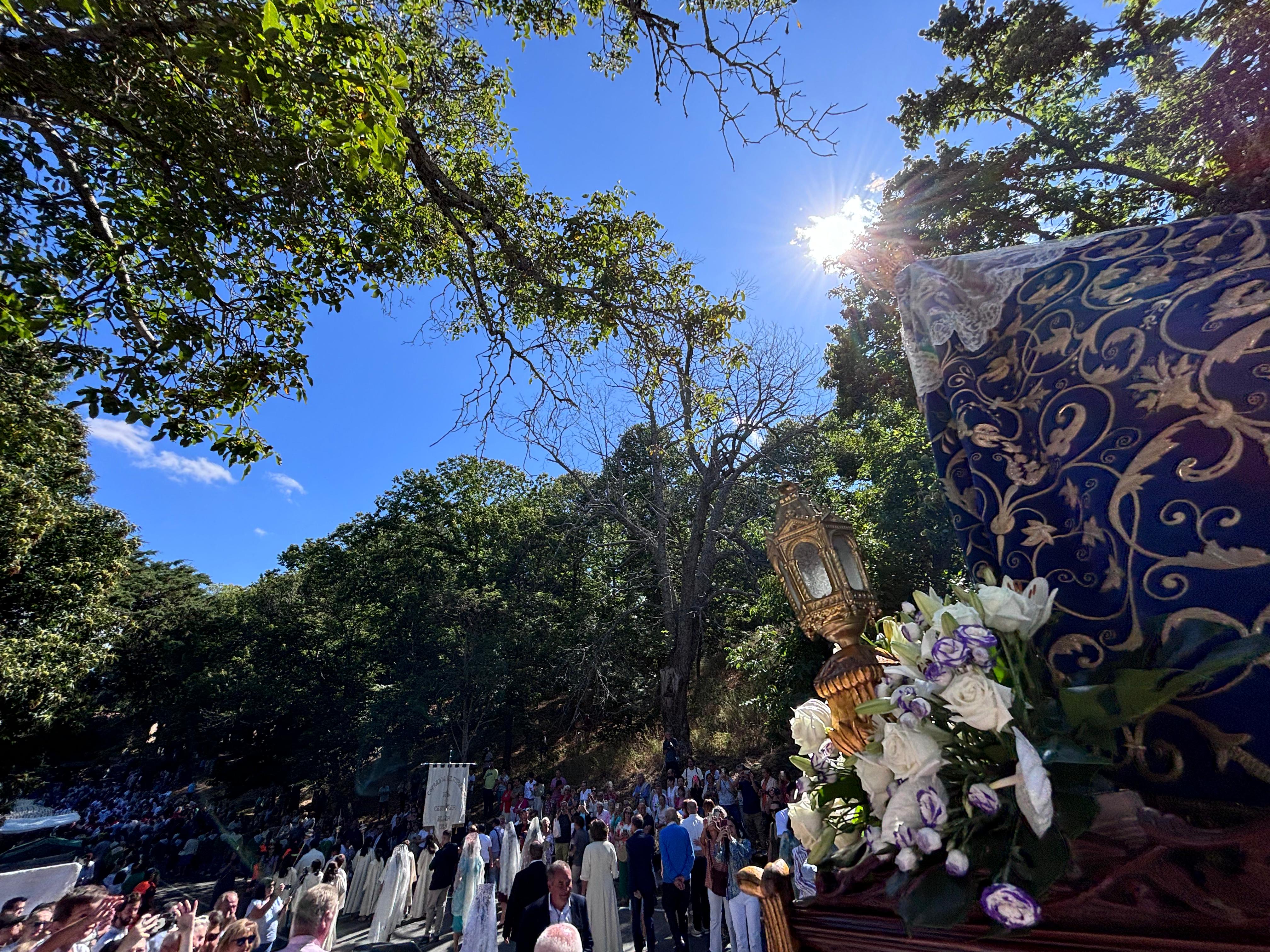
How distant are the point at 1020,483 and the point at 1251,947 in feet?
4.05

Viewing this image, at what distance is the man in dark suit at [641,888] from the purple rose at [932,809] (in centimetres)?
792

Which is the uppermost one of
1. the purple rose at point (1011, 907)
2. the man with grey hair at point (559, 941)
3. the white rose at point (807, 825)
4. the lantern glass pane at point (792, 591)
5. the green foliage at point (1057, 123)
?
the green foliage at point (1057, 123)

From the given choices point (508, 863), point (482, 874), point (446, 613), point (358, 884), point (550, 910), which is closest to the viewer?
point (550, 910)

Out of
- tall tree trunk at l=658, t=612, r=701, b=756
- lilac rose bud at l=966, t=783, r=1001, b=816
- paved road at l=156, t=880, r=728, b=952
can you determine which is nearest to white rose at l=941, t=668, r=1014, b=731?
lilac rose bud at l=966, t=783, r=1001, b=816

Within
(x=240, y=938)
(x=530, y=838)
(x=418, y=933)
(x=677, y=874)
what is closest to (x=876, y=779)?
(x=240, y=938)

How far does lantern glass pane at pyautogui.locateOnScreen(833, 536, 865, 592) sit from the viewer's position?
2.09 meters

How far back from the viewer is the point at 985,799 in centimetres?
118

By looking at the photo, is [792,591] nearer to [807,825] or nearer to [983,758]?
[807,825]

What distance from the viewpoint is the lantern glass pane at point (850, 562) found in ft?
6.84

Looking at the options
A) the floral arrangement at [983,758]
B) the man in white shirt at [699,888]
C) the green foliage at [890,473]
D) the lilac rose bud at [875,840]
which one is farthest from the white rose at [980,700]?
the green foliage at [890,473]

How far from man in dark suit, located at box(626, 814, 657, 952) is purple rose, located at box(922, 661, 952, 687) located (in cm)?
799

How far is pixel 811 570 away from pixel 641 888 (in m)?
7.56

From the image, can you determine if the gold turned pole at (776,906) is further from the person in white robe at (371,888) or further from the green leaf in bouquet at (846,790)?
the person in white robe at (371,888)

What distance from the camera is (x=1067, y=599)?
1716mm
